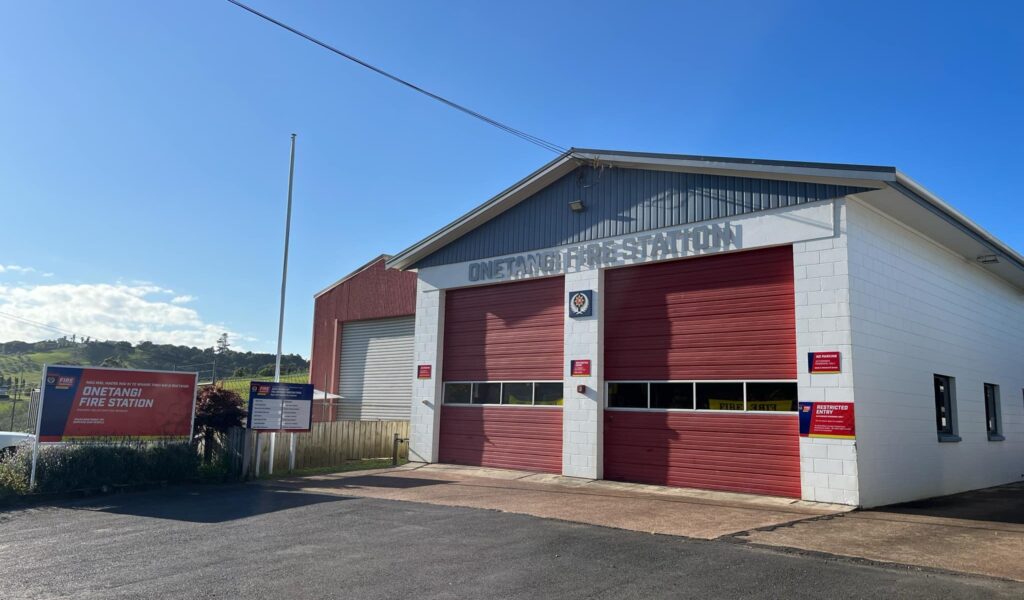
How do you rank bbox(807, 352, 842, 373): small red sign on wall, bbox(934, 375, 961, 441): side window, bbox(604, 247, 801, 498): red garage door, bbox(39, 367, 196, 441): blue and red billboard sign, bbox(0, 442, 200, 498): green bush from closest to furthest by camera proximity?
bbox(807, 352, 842, 373): small red sign on wall
bbox(0, 442, 200, 498): green bush
bbox(604, 247, 801, 498): red garage door
bbox(39, 367, 196, 441): blue and red billboard sign
bbox(934, 375, 961, 441): side window

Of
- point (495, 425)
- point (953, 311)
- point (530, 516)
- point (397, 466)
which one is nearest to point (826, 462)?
point (530, 516)

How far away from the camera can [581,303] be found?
16.5 metres

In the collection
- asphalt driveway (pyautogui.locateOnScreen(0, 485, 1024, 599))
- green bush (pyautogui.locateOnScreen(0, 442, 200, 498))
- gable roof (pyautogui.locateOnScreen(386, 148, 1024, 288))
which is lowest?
asphalt driveway (pyautogui.locateOnScreen(0, 485, 1024, 599))

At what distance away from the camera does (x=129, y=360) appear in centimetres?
6419

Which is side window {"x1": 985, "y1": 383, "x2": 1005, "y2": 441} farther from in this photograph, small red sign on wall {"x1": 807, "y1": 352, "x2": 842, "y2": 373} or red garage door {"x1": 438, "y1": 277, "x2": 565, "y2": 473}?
red garage door {"x1": 438, "y1": 277, "x2": 565, "y2": 473}

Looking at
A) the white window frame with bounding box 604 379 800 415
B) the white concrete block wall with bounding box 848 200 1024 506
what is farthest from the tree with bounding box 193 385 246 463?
the white concrete block wall with bounding box 848 200 1024 506

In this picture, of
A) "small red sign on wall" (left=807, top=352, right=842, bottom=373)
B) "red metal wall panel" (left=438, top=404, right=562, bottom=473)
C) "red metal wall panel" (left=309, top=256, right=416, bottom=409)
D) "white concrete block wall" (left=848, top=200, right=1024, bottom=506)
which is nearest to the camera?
"small red sign on wall" (left=807, top=352, right=842, bottom=373)

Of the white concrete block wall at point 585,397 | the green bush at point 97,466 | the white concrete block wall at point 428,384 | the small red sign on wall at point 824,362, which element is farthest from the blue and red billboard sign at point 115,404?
the small red sign on wall at point 824,362

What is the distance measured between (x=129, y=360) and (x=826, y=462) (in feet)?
215

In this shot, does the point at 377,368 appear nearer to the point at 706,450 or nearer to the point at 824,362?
the point at 706,450

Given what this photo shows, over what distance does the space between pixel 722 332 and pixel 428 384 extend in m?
8.49

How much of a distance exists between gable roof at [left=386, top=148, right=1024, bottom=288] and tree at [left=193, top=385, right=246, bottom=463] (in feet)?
20.6

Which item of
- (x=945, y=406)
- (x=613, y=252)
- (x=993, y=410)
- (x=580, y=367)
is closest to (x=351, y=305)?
(x=580, y=367)

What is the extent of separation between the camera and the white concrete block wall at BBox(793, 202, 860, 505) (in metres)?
12.2
